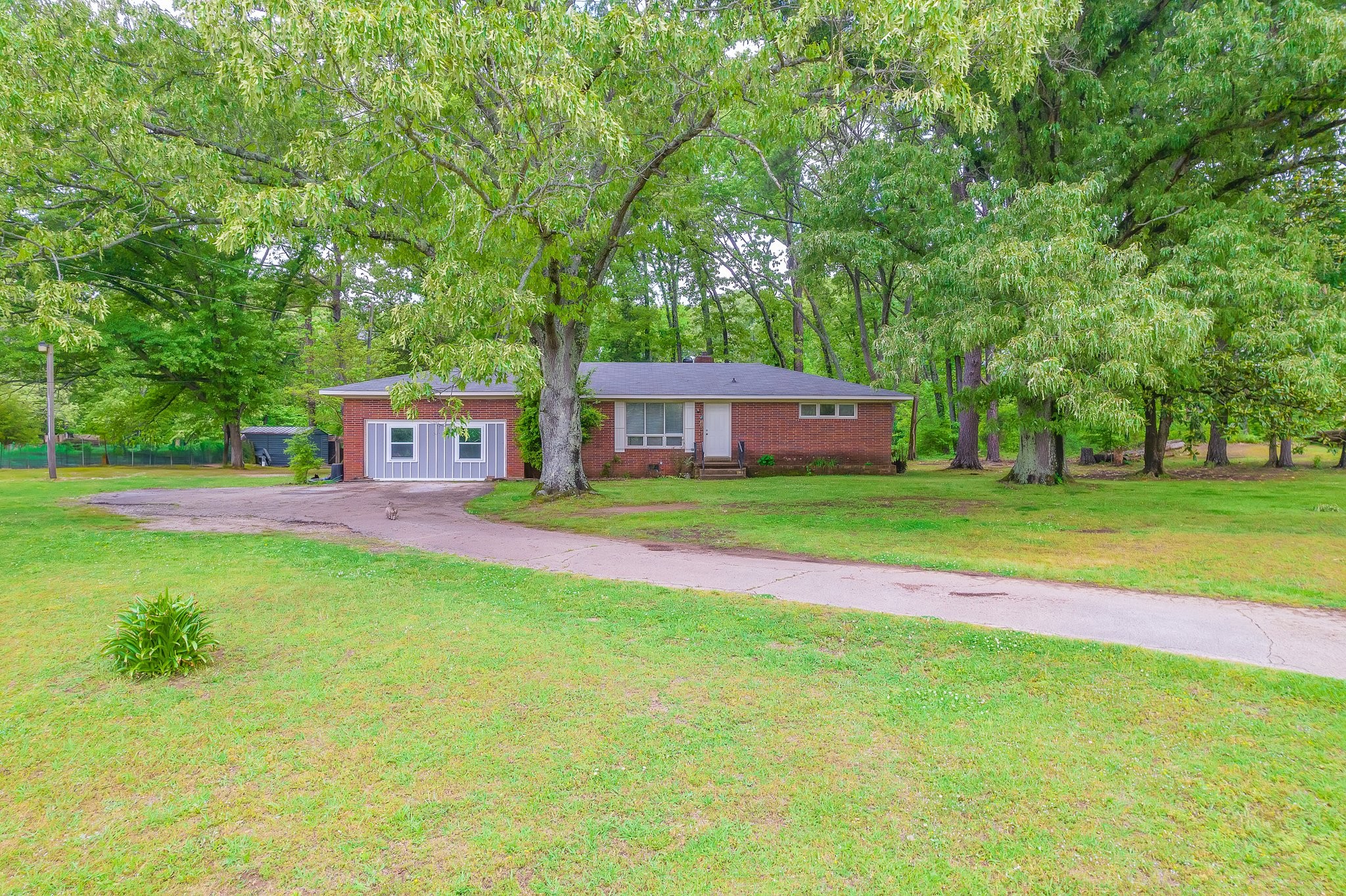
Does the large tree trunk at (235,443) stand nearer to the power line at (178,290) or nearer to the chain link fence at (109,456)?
the chain link fence at (109,456)

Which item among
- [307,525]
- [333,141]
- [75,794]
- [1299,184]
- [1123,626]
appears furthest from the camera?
[1299,184]

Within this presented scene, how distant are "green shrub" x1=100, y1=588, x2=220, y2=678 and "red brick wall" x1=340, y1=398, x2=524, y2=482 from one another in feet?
56.0

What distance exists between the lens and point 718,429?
890 inches

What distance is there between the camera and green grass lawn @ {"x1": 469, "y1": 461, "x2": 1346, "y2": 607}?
303 inches

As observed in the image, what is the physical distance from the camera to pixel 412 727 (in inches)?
149

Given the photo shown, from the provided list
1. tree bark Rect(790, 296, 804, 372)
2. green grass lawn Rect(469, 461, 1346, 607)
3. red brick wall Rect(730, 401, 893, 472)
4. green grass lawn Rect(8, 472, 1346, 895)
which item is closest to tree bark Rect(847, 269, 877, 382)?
tree bark Rect(790, 296, 804, 372)

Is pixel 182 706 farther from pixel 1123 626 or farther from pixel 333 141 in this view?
pixel 333 141

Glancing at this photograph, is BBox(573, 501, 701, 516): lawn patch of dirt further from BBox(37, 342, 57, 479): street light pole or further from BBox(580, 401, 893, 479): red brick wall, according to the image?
BBox(37, 342, 57, 479): street light pole

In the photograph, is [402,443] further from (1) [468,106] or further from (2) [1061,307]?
(2) [1061,307]

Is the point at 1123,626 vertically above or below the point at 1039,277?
below

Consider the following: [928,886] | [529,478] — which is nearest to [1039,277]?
[928,886]

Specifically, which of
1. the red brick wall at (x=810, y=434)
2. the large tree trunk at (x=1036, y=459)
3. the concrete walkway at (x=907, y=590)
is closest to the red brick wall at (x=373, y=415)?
the red brick wall at (x=810, y=434)

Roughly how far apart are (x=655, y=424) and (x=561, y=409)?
7.48 meters

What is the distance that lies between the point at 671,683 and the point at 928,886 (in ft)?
6.89
